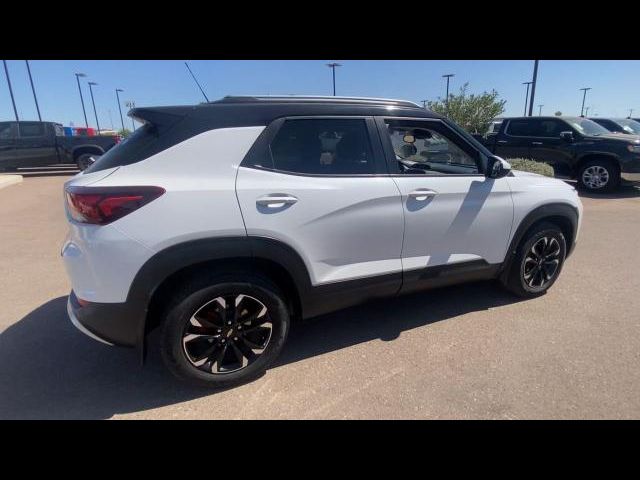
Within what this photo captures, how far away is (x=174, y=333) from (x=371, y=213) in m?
1.49

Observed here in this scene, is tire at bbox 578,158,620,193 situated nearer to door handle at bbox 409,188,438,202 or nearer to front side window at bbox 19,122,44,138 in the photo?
door handle at bbox 409,188,438,202

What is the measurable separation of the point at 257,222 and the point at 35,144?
1497cm

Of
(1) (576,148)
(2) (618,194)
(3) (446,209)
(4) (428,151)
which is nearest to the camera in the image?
(3) (446,209)

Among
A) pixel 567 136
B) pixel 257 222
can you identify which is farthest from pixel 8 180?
pixel 567 136

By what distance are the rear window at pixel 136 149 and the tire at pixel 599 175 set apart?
10.0 metres

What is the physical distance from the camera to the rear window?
2.20 metres

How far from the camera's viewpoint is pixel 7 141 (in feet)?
42.9

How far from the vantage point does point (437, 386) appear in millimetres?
2465

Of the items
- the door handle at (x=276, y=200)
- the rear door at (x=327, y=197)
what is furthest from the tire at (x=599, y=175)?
the door handle at (x=276, y=200)

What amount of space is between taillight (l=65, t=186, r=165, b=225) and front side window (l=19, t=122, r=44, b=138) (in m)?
14.5

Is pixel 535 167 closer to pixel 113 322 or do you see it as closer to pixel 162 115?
pixel 162 115

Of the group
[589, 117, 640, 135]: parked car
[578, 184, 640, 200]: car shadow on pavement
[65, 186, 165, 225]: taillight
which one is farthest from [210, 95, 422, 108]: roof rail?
[589, 117, 640, 135]: parked car
